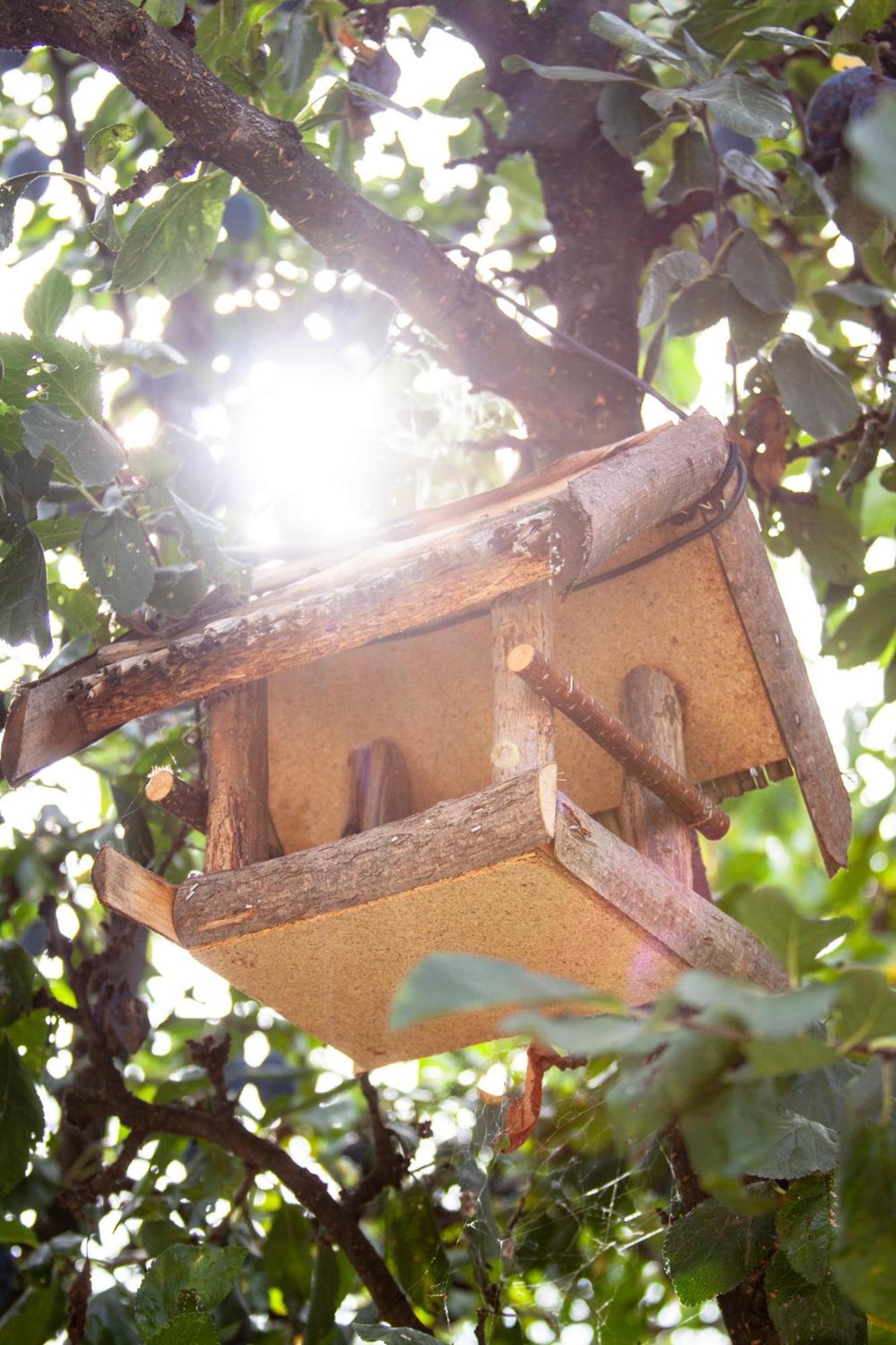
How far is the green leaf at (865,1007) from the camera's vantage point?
0.65 meters

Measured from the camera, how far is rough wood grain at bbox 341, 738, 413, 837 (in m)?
1.32

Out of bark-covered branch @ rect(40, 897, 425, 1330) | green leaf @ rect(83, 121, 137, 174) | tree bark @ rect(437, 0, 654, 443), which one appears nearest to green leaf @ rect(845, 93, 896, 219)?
green leaf @ rect(83, 121, 137, 174)

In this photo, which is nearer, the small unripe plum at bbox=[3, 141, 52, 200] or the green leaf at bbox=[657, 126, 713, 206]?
the green leaf at bbox=[657, 126, 713, 206]

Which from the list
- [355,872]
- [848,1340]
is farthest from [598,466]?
[848,1340]

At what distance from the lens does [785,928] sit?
0.78 m

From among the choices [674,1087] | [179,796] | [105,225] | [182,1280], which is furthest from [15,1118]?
[674,1087]

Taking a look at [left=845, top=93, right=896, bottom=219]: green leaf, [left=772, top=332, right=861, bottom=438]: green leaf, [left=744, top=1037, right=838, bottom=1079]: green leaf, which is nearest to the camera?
[left=845, top=93, right=896, bottom=219]: green leaf

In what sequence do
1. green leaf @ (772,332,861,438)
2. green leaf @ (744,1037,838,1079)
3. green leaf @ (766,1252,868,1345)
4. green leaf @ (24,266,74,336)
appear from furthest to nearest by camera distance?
green leaf @ (772,332,861,438)
green leaf @ (24,266,74,336)
green leaf @ (766,1252,868,1345)
green leaf @ (744,1037,838,1079)

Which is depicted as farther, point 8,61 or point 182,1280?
point 8,61

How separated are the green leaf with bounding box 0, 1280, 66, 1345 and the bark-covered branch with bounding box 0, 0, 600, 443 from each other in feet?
3.93

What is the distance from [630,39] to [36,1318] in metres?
1.58

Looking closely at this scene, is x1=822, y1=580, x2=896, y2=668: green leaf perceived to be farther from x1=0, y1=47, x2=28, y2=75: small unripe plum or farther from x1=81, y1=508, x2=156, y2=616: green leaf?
x1=0, y1=47, x2=28, y2=75: small unripe plum

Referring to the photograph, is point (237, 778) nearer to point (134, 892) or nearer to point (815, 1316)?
point (134, 892)

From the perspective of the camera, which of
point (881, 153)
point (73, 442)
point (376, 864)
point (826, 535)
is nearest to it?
point (881, 153)
